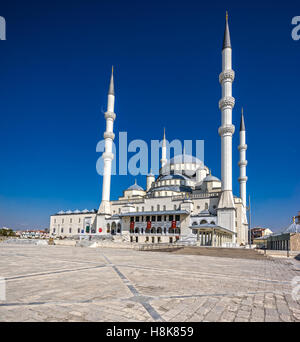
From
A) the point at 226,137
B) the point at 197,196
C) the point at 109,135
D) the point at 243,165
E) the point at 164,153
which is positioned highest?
the point at 164,153

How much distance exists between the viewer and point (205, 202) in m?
47.2

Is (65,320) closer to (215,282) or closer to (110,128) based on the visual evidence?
(215,282)

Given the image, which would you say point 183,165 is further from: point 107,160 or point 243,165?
point 107,160

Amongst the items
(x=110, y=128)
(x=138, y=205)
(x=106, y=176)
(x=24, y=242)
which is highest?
(x=110, y=128)

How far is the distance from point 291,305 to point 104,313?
407cm

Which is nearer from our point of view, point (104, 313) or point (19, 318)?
point (19, 318)

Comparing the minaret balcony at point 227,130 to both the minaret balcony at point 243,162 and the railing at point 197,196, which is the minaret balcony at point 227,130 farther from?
the minaret balcony at point 243,162

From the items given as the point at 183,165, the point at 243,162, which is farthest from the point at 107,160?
the point at 243,162

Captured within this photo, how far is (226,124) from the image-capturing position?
4400 cm

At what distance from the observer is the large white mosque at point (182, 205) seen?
4162cm

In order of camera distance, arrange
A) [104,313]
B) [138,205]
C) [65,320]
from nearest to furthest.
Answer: [65,320]
[104,313]
[138,205]

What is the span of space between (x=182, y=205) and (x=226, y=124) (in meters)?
16.5

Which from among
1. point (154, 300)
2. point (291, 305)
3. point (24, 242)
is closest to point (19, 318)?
point (154, 300)

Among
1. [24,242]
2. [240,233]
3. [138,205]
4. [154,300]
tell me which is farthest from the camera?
[138,205]
